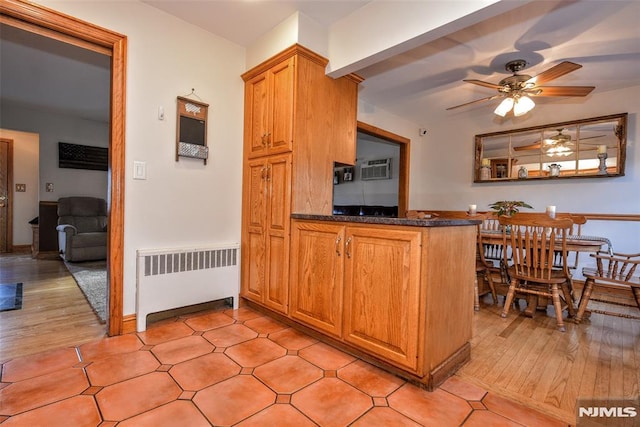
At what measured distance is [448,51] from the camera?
2654mm

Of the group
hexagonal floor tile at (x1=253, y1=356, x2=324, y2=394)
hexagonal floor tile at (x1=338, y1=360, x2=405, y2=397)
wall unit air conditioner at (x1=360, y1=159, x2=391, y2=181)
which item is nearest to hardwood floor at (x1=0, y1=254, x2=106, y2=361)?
hexagonal floor tile at (x1=253, y1=356, x2=324, y2=394)

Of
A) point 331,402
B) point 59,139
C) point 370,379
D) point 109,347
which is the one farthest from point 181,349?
point 59,139

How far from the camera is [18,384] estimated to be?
1.46 meters

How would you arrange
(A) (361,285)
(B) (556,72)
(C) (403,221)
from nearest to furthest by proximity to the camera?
(C) (403,221) → (A) (361,285) → (B) (556,72)

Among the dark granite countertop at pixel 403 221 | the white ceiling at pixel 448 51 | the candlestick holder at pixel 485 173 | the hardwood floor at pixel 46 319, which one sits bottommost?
the hardwood floor at pixel 46 319

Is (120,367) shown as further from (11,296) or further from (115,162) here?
(11,296)

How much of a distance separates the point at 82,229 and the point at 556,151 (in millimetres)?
6930

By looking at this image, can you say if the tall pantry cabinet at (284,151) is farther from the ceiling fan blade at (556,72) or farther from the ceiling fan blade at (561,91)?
the ceiling fan blade at (561,91)

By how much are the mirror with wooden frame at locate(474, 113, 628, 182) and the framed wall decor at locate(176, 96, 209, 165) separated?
3.85 metres

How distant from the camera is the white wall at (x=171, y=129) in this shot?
6.96 feet

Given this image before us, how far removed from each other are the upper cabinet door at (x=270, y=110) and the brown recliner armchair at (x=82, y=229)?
323cm

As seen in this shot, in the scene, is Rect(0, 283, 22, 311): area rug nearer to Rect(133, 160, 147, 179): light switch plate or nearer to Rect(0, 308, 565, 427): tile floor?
Rect(0, 308, 565, 427): tile floor

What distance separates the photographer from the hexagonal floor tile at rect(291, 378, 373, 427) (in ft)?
4.25

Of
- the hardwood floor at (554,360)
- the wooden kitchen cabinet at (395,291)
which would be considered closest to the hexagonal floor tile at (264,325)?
the wooden kitchen cabinet at (395,291)
